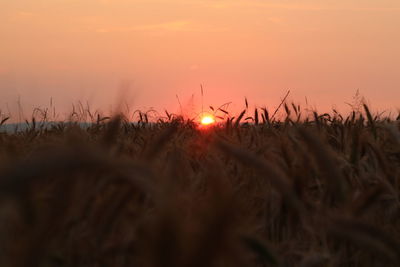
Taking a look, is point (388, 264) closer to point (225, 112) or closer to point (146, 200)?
A: point (146, 200)

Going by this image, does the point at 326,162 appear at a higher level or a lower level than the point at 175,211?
higher

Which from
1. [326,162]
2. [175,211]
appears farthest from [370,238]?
[175,211]

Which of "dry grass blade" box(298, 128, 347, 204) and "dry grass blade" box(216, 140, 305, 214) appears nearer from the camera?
"dry grass blade" box(216, 140, 305, 214)

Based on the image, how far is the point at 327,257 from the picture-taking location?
1136 mm

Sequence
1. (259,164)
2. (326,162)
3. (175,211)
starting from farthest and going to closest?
(326,162), (259,164), (175,211)

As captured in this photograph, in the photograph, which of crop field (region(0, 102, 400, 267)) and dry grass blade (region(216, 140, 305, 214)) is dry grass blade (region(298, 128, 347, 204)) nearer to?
crop field (region(0, 102, 400, 267))

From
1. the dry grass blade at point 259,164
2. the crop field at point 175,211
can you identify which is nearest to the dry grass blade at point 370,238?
the crop field at point 175,211

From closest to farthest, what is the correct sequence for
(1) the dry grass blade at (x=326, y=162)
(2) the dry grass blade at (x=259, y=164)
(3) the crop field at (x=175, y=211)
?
(3) the crop field at (x=175, y=211) → (2) the dry grass blade at (x=259, y=164) → (1) the dry grass blade at (x=326, y=162)

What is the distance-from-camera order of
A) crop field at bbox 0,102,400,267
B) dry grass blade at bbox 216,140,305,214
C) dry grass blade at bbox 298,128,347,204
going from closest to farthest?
1. crop field at bbox 0,102,400,267
2. dry grass blade at bbox 216,140,305,214
3. dry grass blade at bbox 298,128,347,204

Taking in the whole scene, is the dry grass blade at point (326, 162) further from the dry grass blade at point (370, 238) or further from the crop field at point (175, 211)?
the dry grass blade at point (370, 238)

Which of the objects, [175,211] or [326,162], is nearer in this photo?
[175,211]

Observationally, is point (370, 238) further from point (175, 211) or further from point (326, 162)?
point (175, 211)

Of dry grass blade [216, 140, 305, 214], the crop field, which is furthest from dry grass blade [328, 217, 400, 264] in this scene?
dry grass blade [216, 140, 305, 214]

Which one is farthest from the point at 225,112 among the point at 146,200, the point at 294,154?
the point at 146,200
